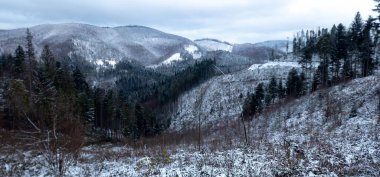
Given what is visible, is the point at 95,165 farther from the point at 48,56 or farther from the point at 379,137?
the point at 48,56

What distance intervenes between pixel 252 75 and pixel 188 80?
31.4 meters

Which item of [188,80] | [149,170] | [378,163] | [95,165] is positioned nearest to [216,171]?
[149,170]

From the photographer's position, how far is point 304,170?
37.7 ft

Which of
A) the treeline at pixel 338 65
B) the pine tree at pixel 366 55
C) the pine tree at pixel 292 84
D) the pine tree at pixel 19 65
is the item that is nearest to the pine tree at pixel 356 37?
the treeline at pixel 338 65

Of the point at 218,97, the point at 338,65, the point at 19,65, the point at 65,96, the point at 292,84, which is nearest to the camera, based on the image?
the point at 65,96

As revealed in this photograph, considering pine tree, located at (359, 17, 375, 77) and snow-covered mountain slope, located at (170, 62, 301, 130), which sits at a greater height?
pine tree, located at (359, 17, 375, 77)

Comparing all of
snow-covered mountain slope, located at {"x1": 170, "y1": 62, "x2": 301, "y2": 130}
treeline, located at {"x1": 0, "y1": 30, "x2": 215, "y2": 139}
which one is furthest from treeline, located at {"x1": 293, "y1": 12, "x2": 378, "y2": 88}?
treeline, located at {"x1": 0, "y1": 30, "x2": 215, "y2": 139}

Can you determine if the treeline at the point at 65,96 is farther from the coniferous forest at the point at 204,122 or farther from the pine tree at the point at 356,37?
the pine tree at the point at 356,37

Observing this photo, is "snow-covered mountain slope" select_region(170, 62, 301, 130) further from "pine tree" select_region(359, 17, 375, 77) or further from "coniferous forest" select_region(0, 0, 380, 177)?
"pine tree" select_region(359, 17, 375, 77)

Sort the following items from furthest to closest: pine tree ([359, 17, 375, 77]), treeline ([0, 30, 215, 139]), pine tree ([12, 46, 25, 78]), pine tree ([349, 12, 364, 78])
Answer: pine tree ([349, 12, 364, 78]) → pine tree ([12, 46, 25, 78]) → pine tree ([359, 17, 375, 77]) → treeline ([0, 30, 215, 139])

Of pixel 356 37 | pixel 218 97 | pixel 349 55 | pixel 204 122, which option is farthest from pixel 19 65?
pixel 356 37

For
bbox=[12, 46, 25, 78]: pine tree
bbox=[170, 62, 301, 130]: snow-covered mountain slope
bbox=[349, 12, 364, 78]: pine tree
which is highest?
bbox=[349, 12, 364, 78]: pine tree

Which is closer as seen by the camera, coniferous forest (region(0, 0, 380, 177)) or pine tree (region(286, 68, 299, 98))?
coniferous forest (region(0, 0, 380, 177))

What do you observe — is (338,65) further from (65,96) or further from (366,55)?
(65,96)
